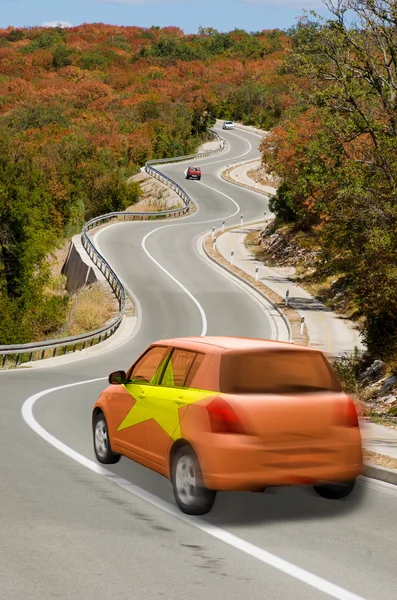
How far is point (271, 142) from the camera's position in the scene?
57.0 metres

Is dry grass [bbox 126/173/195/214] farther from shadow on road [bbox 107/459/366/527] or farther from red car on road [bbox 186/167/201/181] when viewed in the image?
shadow on road [bbox 107/459/366/527]

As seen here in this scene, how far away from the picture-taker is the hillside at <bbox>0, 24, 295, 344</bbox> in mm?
53156

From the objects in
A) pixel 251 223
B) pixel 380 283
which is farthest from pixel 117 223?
pixel 380 283

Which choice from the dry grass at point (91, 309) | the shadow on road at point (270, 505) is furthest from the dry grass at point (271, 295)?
the shadow on road at point (270, 505)

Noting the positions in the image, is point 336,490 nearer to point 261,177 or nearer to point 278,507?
point 278,507

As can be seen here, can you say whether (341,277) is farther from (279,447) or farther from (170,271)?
(279,447)

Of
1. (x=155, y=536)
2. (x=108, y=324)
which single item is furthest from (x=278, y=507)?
(x=108, y=324)

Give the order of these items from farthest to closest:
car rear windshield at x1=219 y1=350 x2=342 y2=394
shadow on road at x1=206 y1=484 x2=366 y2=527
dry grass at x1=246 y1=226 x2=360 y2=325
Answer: dry grass at x1=246 y1=226 x2=360 y2=325
car rear windshield at x1=219 y1=350 x2=342 y2=394
shadow on road at x1=206 y1=484 x2=366 y2=527

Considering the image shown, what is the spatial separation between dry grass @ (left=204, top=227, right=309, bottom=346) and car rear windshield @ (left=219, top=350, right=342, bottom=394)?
24032 mm

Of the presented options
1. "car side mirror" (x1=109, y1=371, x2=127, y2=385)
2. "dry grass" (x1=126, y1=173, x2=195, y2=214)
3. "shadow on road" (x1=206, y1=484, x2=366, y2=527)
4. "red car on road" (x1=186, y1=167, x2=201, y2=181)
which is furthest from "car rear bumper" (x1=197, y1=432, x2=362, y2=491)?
"red car on road" (x1=186, y1=167, x2=201, y2=181)

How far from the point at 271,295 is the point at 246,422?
3605 centimetres

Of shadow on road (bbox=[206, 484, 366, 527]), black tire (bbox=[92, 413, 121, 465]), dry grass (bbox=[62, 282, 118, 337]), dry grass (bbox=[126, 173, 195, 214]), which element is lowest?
dry grass (bbox=[62, 282, 118, 337])

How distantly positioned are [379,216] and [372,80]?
4.20 metres

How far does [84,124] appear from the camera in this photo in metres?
117
